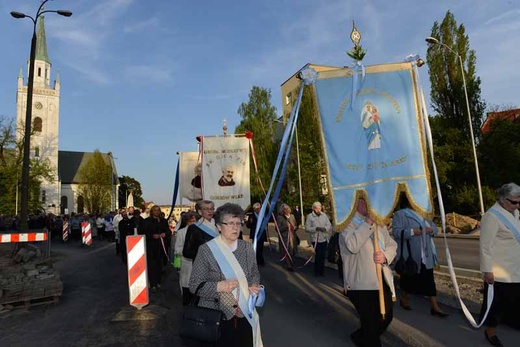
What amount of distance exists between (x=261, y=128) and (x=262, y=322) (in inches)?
1551

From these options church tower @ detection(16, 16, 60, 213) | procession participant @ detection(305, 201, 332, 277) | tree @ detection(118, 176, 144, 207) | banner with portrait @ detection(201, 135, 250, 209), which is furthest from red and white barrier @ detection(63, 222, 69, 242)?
tree @ detection(118, 176, 144, 207)

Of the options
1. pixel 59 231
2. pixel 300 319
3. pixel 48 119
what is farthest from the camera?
pixel 48 119

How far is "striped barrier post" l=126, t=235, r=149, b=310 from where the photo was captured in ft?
22.5

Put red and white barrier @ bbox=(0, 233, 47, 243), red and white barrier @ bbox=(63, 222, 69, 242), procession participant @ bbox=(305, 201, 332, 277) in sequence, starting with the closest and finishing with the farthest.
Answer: red and white barrier @ bbox=(0, 233, 47, 243)
procession participant @ bbox=(305, 201, 332, 277)
red and white barrier @ bbox=(63, 222, 69, 242)

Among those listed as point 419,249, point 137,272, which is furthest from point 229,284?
point 137,272

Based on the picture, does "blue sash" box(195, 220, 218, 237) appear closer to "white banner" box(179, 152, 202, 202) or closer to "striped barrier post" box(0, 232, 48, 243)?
"striped barrier post" box(0, 232, 48, 243)

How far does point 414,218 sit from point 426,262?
65 centimetres

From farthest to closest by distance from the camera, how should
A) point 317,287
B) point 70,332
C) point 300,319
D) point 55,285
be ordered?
1. point 317,287
2. point 55,285
3. point 300,319
4. point 70,332

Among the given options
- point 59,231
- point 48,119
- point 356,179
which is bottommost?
point 59,231

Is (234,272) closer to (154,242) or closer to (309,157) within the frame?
(154,242)

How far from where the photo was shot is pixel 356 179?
16.1ft

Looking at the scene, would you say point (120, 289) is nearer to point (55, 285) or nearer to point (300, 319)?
point (55, 285)

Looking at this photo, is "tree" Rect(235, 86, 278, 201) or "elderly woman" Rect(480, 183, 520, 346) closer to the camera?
"elderly woman" Rect(480, 183, 520, 346)

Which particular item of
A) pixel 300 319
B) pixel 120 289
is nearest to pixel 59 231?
pixel 120 289
